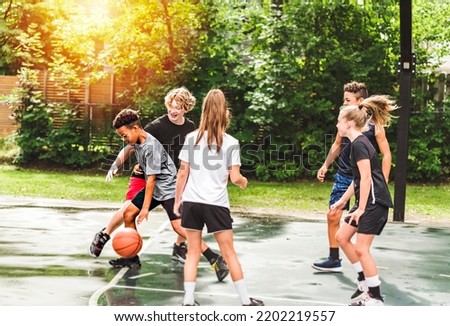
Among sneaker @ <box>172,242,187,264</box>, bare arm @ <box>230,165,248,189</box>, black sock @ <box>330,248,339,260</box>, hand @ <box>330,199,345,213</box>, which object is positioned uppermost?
bare arm @ <box>230,165,248,189</box>

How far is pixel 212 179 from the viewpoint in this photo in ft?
22.1

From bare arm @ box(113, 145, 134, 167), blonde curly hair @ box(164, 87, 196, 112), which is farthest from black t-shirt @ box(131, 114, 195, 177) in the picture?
blonde curly hair @ box(164, 87, 196, 112)

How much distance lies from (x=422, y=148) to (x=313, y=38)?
3.18m

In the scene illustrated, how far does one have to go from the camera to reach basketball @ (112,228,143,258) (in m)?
8.34

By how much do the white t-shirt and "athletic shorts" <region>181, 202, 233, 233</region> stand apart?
4 centimetres

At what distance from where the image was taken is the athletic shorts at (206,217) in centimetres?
671

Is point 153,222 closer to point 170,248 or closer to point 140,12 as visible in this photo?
point 170,248

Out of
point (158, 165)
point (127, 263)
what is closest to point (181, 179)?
point (158, 165)

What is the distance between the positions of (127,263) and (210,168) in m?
2.40

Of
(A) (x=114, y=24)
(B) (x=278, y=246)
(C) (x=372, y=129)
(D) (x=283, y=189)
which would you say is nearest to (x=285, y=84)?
(D) (x=283, y=189)

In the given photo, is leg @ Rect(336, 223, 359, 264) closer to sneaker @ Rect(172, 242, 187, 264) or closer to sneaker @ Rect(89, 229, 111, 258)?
sneaker @ Rect(172, 242, 187, 264)

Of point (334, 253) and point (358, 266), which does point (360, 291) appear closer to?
point (358, 266)

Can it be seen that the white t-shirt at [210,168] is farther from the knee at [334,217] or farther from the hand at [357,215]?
the knee at [334,217]

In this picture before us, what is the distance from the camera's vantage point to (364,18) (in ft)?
61.7
